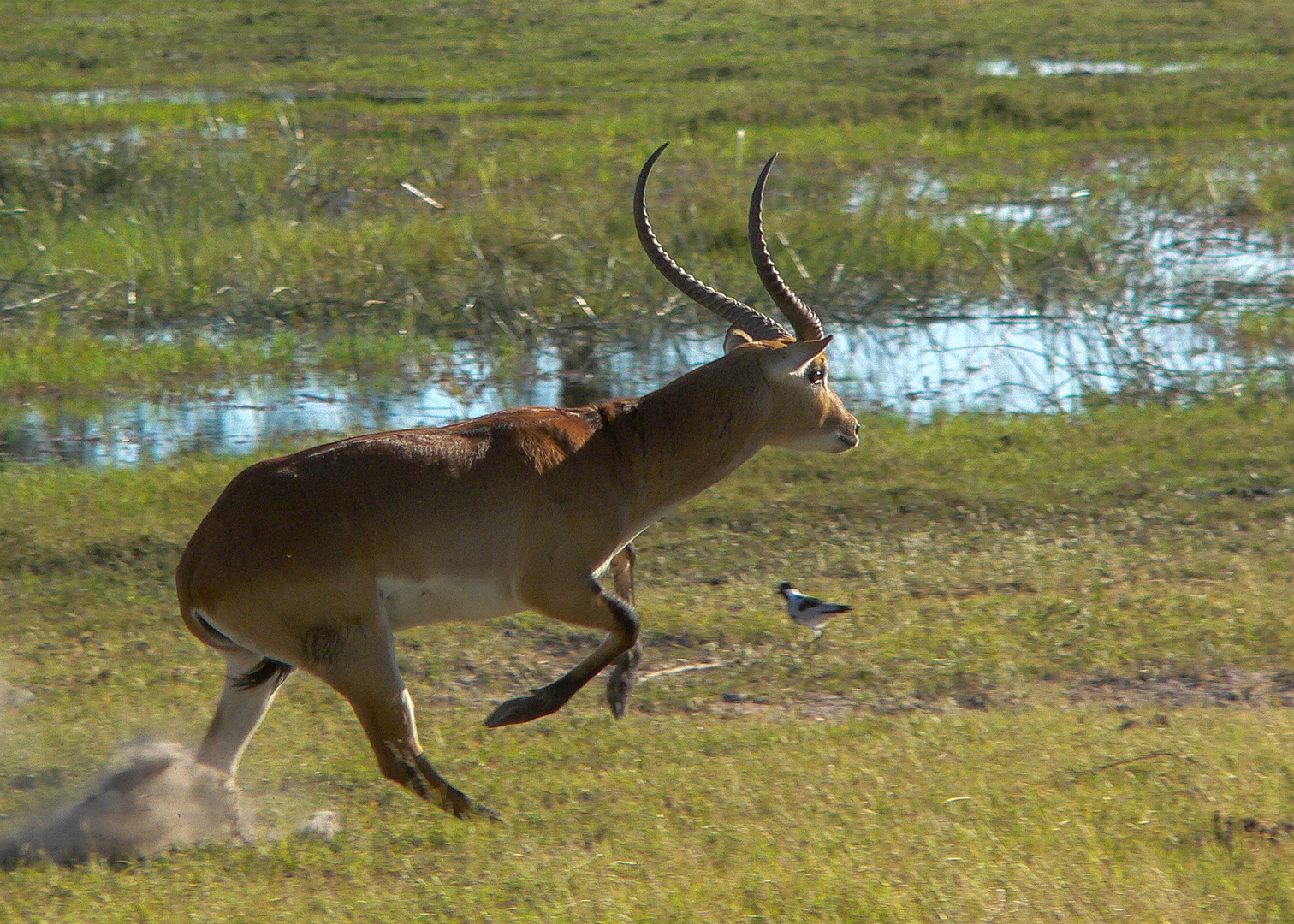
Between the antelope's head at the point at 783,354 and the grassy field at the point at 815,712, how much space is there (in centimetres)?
88

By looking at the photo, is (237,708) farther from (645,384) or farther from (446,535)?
(645,384)

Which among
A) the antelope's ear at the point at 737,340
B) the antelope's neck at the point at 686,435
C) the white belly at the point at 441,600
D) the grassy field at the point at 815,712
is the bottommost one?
the grassy field at the point at 815,712

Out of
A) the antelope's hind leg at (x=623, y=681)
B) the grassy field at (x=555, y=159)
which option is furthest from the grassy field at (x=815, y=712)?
the grassy field at (x=555, y=159)

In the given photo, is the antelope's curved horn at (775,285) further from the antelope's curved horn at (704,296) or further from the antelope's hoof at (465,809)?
the antelope's hoof at (465,809)

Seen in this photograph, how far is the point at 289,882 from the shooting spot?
3.80 meters

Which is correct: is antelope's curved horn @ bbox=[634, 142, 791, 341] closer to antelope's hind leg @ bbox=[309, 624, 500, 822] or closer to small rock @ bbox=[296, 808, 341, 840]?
antelope's hind leg @ bbox=[309, 624, 500, 822]

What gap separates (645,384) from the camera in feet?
29.6

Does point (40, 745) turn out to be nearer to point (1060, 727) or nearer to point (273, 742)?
point (273, 742)

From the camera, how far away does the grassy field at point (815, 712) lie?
3.74 meters

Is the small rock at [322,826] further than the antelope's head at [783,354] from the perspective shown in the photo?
No

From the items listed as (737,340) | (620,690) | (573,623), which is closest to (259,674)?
(573,623)

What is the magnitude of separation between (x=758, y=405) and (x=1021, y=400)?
4.39 meters

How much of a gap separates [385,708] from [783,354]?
165 cm

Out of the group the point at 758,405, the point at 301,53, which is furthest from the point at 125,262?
the point at 301,53
